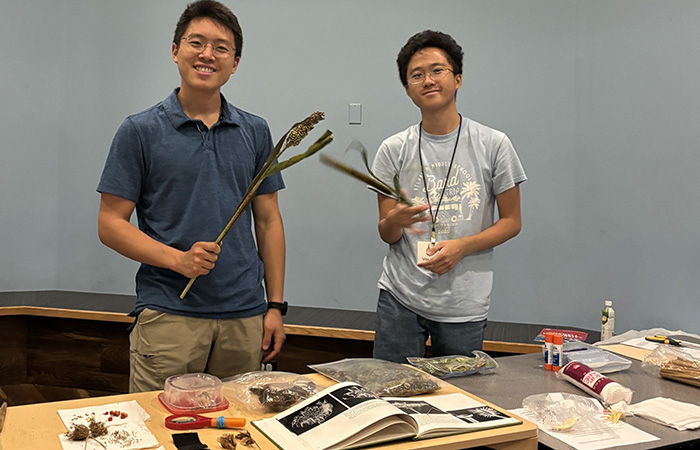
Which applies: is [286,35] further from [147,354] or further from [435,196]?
[147,354]

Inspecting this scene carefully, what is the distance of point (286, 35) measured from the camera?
A: 146 inches

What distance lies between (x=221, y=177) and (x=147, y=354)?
57 cm

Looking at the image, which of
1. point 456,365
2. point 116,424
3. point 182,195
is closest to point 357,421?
point 116,424

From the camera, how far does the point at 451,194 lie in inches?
86.0

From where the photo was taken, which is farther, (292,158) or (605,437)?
(292,158)

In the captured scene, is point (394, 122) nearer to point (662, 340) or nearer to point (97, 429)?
point (662, 340)

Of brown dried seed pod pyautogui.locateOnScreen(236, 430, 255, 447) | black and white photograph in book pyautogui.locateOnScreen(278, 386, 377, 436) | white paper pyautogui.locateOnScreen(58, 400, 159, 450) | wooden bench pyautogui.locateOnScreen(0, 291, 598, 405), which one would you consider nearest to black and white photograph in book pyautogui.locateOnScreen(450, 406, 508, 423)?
black and white photograph in book pyautogui.locateOnScreen(278, 386, 377, 436)

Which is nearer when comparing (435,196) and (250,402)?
(250,402)

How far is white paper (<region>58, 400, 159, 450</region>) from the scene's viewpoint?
1.27m

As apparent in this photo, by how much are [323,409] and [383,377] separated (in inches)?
12.7

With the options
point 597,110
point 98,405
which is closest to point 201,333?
point 98,405

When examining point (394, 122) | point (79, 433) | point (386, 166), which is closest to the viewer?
point (79, 433)

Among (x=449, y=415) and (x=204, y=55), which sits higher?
(x=204, y=55)

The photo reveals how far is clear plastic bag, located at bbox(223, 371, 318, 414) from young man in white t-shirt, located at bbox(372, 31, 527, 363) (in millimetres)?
590
